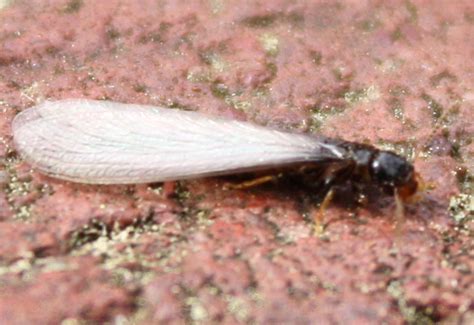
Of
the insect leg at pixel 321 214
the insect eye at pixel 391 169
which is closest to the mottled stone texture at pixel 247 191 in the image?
the insect leg at pixel 321 214

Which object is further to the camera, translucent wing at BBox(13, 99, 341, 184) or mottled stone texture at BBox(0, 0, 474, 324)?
translucent wing at BBox(13, 99, 341, 184)

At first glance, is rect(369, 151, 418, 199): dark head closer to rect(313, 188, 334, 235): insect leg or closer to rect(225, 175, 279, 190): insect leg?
rect(313, 188, 334, 235): insect leg

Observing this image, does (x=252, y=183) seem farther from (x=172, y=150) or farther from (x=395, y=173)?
(x=395, y=173)

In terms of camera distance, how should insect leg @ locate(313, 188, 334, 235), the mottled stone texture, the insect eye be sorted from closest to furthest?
the mottled stone texture → insect leg @ locate(313, 188, 334, 235) → the insect eye

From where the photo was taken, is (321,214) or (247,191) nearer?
(321,214)

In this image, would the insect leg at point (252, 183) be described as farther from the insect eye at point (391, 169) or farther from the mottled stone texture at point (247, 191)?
the insect eye at point (391, 169)

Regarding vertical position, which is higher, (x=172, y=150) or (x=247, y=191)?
(x=172, y=150)

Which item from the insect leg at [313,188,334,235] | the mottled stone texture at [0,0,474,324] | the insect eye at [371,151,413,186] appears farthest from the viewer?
the insect eye at [371,151,413,186]

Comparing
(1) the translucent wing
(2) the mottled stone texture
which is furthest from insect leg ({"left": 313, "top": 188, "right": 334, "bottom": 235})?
(1) the translucent wing

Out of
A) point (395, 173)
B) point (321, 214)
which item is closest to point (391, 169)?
point (395, 173)
